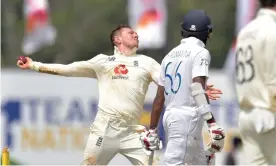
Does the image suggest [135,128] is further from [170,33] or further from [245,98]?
[170,33]

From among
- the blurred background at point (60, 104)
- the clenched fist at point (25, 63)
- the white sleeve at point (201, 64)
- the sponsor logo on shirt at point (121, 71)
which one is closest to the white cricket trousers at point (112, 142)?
the sponsor logo on shirt at point (121, 71)

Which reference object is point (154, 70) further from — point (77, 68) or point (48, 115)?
point (48, 115)

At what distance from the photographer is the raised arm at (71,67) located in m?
12.1

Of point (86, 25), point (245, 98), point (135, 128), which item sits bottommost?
point (86, 25)

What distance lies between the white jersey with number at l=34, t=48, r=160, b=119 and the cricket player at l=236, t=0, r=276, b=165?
2.75 metres

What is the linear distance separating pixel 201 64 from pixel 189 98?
35cm

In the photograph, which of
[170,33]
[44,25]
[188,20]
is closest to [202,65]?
[188,20]

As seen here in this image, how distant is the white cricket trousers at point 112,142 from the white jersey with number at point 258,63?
2920 mm

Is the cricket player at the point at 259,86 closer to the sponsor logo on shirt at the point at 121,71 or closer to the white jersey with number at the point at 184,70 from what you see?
the white jersey with number at the point at 184,70

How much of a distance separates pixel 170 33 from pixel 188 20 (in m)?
27.5

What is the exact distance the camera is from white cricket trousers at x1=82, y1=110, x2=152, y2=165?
39.3 ft

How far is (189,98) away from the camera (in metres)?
10.4

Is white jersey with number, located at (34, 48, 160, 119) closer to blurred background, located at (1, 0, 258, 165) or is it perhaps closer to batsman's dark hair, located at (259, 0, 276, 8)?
batsman's dark hair, located at (259, 0, 276, 8)

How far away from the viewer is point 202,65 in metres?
10.2
